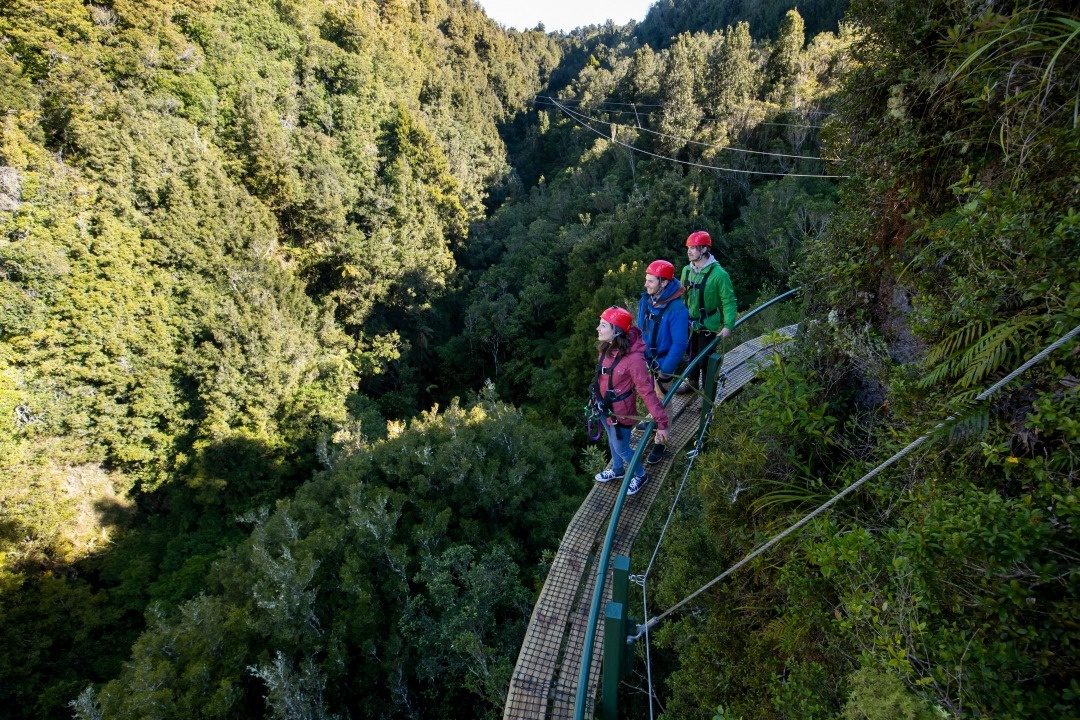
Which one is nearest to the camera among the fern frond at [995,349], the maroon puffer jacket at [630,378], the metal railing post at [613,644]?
the fern frond at [995,349]

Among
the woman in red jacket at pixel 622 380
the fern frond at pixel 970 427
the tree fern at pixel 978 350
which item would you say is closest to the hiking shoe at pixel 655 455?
the woman in red jacket at pixel 622 380

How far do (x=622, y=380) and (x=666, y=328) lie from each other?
3.22 ft

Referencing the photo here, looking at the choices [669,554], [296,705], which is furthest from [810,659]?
[296,705]

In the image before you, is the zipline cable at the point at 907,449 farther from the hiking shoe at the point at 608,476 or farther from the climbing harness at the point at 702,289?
the climbing harness at the point at 702,289

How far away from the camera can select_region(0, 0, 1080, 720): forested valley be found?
7.77 ft

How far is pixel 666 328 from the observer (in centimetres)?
518

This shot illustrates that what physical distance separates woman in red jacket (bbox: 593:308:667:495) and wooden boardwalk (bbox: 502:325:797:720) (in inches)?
13.9

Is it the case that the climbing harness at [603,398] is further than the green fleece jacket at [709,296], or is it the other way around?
the green fleece jacket at [709,296]

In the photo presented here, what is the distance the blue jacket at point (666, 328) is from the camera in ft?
16.6

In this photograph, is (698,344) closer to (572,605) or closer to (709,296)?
(709,296)

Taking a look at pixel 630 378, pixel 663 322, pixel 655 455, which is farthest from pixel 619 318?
pixel 655 455

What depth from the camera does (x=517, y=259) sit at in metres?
33.8

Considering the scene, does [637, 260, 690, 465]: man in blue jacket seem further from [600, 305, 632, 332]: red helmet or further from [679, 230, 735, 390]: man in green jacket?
[600, 305, 632, 332]: red helmet

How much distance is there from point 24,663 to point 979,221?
23.7m
